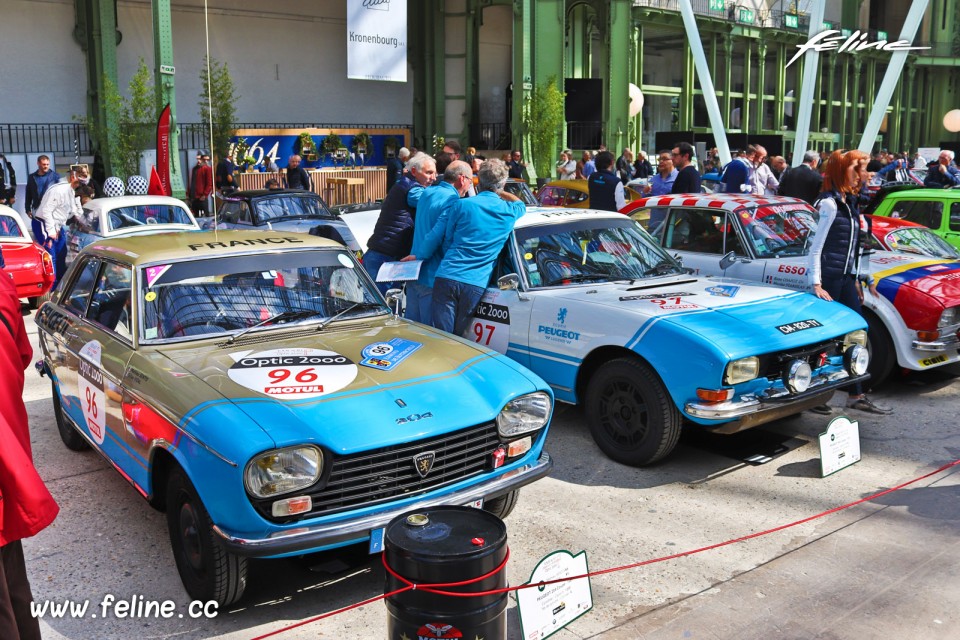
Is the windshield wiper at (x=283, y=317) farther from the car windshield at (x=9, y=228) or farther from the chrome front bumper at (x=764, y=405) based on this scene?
the car windshield at (x=9, y=228)

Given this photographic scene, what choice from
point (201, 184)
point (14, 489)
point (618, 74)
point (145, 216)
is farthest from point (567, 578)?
point (618, 74)

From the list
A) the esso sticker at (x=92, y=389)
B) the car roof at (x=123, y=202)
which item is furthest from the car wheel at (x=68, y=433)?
the car roof at (x=123, y=202)

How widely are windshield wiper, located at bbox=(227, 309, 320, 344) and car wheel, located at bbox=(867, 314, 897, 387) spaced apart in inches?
196

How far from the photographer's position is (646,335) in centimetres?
567

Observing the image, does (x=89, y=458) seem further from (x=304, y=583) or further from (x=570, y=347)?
(x=570, y=347)

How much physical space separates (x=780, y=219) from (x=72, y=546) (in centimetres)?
643

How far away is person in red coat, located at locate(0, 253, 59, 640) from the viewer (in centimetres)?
274

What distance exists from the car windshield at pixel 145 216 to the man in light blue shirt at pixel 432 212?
6.26 meters

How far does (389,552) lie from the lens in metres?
3.11

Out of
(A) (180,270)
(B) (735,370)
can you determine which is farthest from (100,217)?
(B) (735,370)

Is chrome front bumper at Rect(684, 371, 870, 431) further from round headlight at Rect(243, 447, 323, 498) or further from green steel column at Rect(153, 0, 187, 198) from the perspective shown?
green steel column at Rect(153, 0, 187, 198)

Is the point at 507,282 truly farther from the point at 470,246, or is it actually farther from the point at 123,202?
the point at 123,202

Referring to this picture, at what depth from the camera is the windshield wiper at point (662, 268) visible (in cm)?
685

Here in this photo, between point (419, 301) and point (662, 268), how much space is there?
1.97 m
